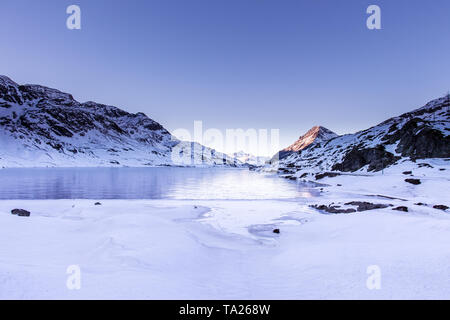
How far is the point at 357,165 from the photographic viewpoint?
8925 centimetres

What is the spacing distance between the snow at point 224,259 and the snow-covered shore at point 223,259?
3 centimetres

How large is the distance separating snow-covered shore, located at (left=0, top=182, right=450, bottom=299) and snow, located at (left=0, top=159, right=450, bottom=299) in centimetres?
3

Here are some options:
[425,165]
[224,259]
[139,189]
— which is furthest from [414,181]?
[139,189]

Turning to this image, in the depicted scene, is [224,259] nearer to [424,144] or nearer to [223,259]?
[223,259]

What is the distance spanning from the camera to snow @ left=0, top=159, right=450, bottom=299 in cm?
775

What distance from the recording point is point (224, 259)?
13.1 m

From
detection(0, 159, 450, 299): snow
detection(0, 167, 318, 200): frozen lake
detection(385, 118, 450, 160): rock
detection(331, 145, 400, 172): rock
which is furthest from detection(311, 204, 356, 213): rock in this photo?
detection(385, 118, 450, 160): rock

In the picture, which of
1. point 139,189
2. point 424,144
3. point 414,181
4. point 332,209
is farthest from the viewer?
point 424,144

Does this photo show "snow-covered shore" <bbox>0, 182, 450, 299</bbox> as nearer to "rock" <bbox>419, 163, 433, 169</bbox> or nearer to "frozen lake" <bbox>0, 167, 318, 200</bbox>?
"frozen lake" <bbox>0, 167, 318, 200</bbox>

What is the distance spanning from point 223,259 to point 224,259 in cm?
5

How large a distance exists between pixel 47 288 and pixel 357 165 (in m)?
96.4

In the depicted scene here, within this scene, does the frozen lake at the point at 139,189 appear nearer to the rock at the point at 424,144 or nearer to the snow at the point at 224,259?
the snow at the point at 224,259

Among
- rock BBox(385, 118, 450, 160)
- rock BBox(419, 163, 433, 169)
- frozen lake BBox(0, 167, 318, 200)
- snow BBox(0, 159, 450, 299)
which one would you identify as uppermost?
rock BBox(385, 118, 450, 160)
